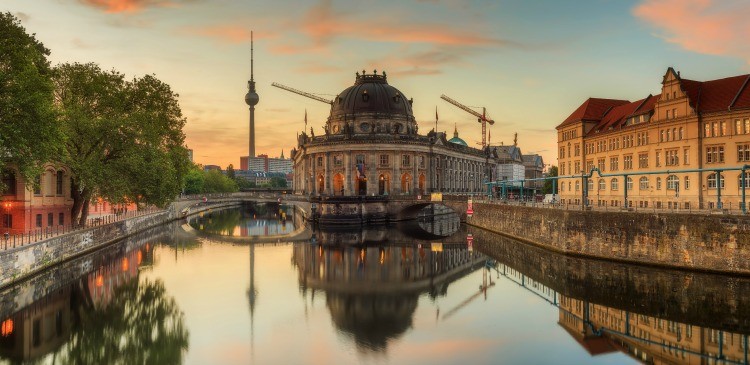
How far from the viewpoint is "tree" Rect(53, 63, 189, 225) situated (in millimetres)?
47781

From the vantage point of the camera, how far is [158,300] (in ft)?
111

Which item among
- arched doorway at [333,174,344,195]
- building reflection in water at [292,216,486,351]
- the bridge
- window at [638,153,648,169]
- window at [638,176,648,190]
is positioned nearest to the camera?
building reflection in water at [292,216,486,351]

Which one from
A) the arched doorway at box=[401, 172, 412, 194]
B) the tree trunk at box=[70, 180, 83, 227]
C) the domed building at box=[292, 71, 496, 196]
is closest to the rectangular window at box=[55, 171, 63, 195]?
the tree trunk at box=[70, 180, 83, 227]

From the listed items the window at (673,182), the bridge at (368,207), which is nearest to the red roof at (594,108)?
the bridge at (368,207)

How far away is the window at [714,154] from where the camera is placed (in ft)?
184

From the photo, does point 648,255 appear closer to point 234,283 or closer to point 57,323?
point 234,283

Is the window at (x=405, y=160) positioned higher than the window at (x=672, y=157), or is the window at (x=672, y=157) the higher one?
the window at (x=405, y=160)

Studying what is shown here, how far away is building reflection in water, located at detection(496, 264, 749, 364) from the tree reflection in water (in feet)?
65.4

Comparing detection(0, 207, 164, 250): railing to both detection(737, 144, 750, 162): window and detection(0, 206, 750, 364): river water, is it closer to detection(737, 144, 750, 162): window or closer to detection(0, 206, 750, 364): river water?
detection(0, 206, 750, 364): river water

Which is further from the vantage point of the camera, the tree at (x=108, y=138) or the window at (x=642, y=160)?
the window at (x=642, y=160)

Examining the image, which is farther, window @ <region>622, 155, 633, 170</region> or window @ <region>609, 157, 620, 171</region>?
window @ <region>609, 157, 620, 171</region>

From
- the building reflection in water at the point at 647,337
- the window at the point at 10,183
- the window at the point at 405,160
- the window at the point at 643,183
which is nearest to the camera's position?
the building reflection in water at the point at 647,337

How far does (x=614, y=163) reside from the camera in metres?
74.2

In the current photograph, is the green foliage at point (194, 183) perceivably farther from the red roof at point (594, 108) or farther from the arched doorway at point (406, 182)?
the red roof at point (594, 108)
